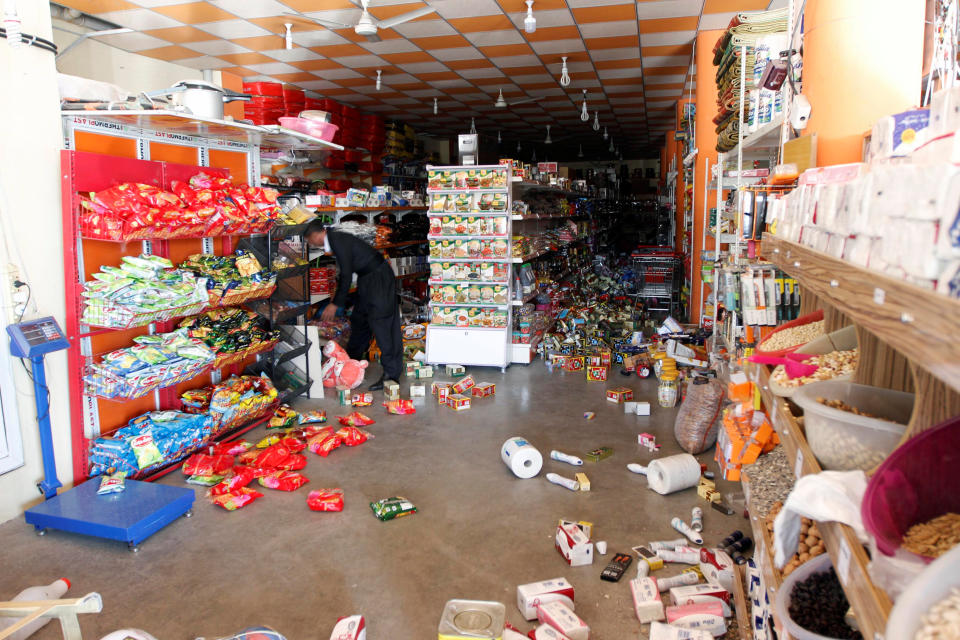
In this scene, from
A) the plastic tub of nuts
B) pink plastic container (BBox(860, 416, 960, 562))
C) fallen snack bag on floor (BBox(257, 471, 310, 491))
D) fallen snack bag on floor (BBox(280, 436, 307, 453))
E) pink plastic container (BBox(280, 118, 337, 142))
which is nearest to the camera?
pink plastic container (BBox(860, 416, 960, 562))

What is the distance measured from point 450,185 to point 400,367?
2.16m

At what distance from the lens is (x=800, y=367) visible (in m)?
1.92

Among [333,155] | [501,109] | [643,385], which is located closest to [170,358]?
[643,385]

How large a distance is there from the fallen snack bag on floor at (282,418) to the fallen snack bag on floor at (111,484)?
4.85 ft

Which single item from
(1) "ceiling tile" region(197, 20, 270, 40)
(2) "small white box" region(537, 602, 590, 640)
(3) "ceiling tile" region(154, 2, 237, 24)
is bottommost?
(2) "small white box" region(537, 602, 590, 640)

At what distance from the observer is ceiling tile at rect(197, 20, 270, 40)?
661 cm

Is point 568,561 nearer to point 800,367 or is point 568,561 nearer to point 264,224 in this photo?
point 800,367

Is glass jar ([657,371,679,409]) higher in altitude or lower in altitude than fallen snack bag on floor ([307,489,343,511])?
higher

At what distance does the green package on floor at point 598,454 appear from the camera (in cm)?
473

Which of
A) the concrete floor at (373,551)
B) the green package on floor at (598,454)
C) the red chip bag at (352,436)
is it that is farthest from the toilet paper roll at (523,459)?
the red chip bag at (352,436)

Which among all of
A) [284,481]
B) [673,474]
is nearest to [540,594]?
[673,474]

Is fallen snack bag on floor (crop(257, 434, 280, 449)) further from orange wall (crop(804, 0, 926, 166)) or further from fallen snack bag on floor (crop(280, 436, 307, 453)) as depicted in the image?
orange wall (crop(804, 0, 926, 166))

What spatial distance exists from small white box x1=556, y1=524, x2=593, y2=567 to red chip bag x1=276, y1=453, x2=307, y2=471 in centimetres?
206

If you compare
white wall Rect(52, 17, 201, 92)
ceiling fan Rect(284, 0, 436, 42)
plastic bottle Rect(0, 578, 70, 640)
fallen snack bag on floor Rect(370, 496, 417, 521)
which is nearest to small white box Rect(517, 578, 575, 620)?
fallen snack bag on floor Rect(370, 496, 417, 521)
